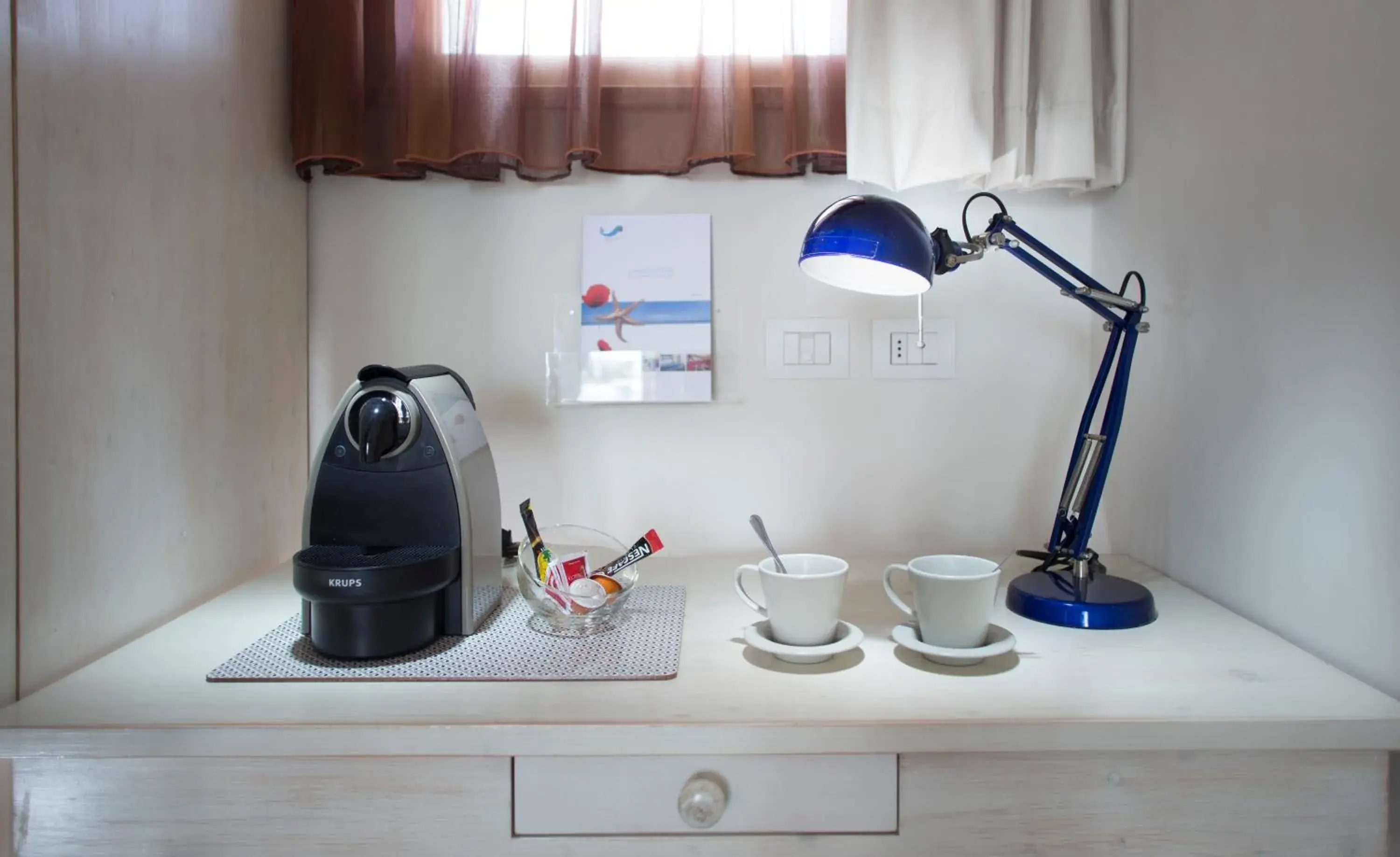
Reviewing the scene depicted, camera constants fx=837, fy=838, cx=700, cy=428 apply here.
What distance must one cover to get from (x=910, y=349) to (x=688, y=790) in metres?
0.78

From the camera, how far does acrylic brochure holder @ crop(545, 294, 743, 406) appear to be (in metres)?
1.24

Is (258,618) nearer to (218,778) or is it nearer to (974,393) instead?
(218,778)

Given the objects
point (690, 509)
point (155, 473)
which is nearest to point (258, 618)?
point (155, 473)

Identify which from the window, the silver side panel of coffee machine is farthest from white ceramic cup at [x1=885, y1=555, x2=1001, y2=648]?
the window

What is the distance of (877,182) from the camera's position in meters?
1.11

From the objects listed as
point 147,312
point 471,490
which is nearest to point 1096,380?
point 471,490

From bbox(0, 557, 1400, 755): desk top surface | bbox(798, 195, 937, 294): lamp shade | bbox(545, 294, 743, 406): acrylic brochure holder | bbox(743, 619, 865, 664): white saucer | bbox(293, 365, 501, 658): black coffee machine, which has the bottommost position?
bbox(0, 557, 1400, 755): desk top surface

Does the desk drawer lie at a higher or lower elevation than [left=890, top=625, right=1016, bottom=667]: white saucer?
lower

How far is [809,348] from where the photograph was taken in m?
1.25

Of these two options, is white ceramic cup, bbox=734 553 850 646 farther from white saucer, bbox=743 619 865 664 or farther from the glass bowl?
the glass bowl

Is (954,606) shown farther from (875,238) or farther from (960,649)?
(875,238)

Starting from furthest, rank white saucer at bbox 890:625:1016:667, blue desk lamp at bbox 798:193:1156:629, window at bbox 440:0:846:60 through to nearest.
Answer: window at bbox 440:0:846:60 → blue desk lamp at bbox 798:193:1156:629 → white saucer at bbox 890:625:1016:667

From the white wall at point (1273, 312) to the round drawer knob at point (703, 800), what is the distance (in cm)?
57

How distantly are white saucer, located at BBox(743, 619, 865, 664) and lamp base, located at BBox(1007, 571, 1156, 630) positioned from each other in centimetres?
23
